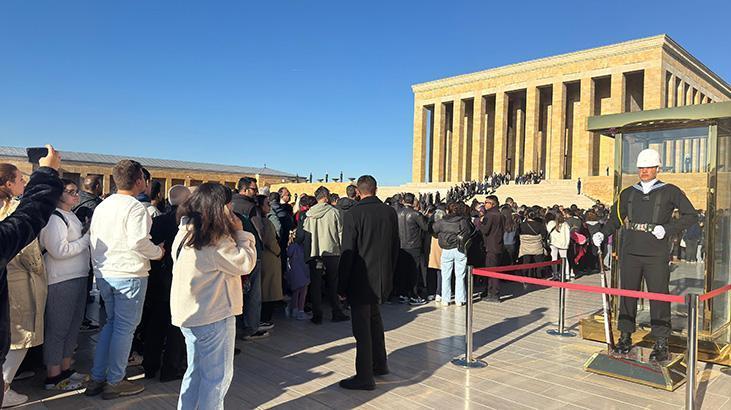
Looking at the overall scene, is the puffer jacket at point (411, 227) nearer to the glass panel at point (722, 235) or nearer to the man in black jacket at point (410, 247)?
the man in black jacket at point (410, 247)

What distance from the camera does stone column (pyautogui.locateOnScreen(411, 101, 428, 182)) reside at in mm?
52062

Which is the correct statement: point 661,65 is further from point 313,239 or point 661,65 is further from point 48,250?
point 48,250

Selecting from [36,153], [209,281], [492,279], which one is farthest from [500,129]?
[36,153]

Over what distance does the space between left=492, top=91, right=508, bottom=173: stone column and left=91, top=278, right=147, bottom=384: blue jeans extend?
43.9 metres

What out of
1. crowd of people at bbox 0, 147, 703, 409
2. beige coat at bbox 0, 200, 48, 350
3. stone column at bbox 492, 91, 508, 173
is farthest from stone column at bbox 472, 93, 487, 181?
beige coat at bbox 0, 200, 48, 350

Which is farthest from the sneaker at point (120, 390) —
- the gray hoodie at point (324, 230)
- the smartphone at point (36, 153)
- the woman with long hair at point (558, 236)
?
the woman with long hair at point (558, 236)

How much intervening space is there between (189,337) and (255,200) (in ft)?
10.6

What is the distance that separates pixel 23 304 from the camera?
4.08 metres

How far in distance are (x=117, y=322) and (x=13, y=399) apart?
109 cm

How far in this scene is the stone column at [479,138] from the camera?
154 feet

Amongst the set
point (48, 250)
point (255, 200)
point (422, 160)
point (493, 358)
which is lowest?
point (493, 358)

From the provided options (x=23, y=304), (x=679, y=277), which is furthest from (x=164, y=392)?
(x=679, y=277)

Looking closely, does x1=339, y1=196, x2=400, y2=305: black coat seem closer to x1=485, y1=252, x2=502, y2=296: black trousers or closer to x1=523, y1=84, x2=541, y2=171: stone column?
x1=485, y1=252, x2=502, y2=296: black trousers

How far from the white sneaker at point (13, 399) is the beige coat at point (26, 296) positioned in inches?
21.1
